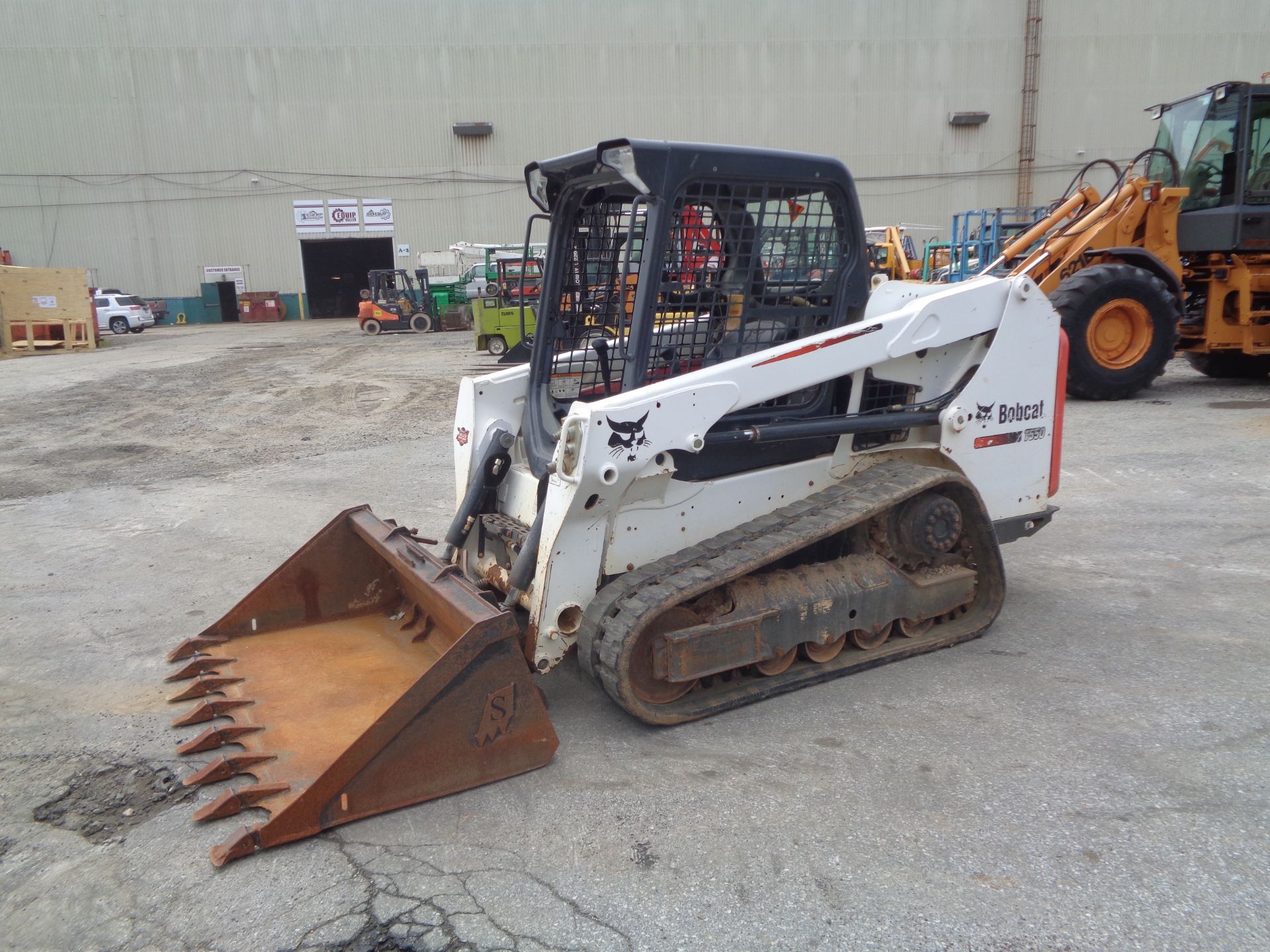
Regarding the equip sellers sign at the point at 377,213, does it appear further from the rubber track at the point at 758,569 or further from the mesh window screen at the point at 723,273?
the rubber track at the point at 758,569

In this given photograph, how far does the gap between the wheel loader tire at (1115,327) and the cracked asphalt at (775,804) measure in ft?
14.4

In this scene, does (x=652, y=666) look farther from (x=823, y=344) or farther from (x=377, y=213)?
(x=377, y=213)

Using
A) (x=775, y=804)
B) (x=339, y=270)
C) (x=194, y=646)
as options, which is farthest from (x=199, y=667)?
(x=339, y=270)

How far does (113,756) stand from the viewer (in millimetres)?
3891

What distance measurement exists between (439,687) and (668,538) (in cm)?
126

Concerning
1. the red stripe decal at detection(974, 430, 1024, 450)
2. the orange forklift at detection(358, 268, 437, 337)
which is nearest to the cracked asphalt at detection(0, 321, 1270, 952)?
the red stripe decal at detection(974, 430, 1024, 450)

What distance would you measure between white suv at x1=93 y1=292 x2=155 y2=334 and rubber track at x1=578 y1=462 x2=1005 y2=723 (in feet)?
108

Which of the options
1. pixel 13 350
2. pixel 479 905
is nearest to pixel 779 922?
pixel 479 905

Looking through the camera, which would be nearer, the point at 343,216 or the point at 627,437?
the point at 627,437

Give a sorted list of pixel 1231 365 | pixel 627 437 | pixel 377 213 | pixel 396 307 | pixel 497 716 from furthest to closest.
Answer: pixel 377 213 < pixel 396 307 < pixel 1231 365 < pixel 627 437 < pixel 497 716

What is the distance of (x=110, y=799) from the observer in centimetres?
357

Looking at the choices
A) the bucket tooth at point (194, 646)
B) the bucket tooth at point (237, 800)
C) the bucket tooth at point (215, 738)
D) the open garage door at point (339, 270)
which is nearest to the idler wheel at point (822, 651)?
the bucket tooth at point (237, 800)

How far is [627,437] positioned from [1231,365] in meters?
11.7

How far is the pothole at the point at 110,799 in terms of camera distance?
341 centimetres
